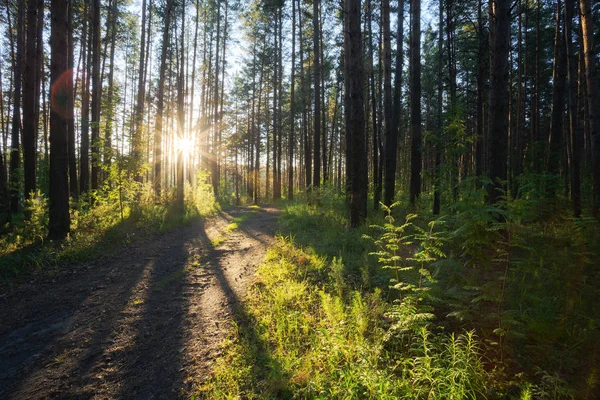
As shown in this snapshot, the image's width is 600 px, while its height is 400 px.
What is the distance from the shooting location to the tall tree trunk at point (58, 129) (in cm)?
749

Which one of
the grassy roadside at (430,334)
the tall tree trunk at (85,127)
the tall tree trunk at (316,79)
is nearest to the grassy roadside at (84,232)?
the tall tree trunk at (85,127)

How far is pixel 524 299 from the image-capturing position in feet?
13.0

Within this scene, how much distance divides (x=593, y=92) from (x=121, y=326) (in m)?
12.5

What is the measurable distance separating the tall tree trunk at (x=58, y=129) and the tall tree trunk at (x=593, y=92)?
14305 millimetres

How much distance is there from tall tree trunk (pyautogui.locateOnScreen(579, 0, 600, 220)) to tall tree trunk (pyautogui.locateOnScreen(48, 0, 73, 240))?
14.3m

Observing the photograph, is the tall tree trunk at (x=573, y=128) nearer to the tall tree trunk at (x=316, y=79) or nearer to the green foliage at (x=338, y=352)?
the green foliage at (x=338, y=352)

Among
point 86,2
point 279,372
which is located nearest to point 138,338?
point 279,372

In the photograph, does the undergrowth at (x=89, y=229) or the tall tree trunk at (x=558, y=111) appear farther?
the tall tree trunk at (x=558, y=111)

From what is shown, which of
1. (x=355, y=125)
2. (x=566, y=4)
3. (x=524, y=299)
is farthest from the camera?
(x=566, y=4)

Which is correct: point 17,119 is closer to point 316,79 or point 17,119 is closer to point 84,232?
point 84,232

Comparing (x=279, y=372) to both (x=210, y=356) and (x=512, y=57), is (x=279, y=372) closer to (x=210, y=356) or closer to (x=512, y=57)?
(x=210, y=356)

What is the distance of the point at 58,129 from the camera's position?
25.2ft

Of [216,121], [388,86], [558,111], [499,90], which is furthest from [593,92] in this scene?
[216,121]

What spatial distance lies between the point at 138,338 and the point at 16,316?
228 centimetres
